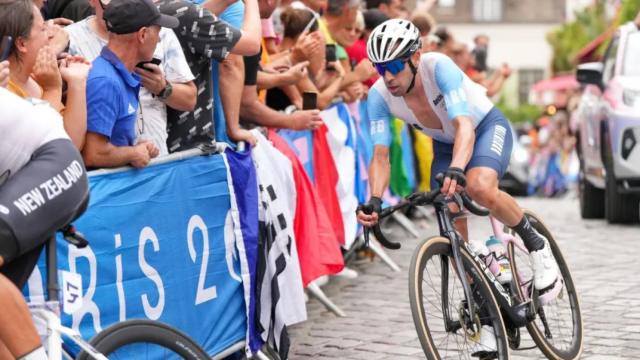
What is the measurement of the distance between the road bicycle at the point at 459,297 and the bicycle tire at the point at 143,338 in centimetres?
142

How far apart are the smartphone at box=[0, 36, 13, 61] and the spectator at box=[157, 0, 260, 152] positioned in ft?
5.35

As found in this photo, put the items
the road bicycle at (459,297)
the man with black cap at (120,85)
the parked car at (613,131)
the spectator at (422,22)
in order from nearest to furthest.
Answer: the man with black cap at (120,85)
the road bicycle at (459,297)
the parked car at (613,131)
the spectator at (422,22)

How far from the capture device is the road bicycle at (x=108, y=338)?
12.0 ft

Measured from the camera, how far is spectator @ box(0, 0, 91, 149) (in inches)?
174

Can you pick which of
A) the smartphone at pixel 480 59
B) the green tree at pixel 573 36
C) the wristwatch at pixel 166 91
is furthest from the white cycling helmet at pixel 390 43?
the green tree at pixel 573 36

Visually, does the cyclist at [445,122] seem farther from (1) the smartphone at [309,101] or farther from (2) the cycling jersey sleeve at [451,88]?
(1) the smartphone at [309,101]

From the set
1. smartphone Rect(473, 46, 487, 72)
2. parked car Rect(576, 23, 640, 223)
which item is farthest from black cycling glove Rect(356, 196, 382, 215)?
smartphone Rect(473, 46, 487, 72)

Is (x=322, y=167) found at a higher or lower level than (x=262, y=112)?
lower

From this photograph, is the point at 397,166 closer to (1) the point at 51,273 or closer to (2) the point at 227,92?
(2) the point at 227,92

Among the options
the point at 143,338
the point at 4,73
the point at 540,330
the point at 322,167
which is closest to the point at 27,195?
the point at 143,338

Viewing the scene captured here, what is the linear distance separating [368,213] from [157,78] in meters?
1.21

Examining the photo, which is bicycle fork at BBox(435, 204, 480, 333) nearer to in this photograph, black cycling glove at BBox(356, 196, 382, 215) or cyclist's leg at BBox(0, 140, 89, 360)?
black cycling glove at BBox(356, 196, 382, 215)

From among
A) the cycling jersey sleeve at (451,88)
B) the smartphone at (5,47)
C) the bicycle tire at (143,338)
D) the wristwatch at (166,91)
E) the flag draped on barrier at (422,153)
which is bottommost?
the flag draped on barrier at (422,153)

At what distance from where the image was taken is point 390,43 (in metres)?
5.68
